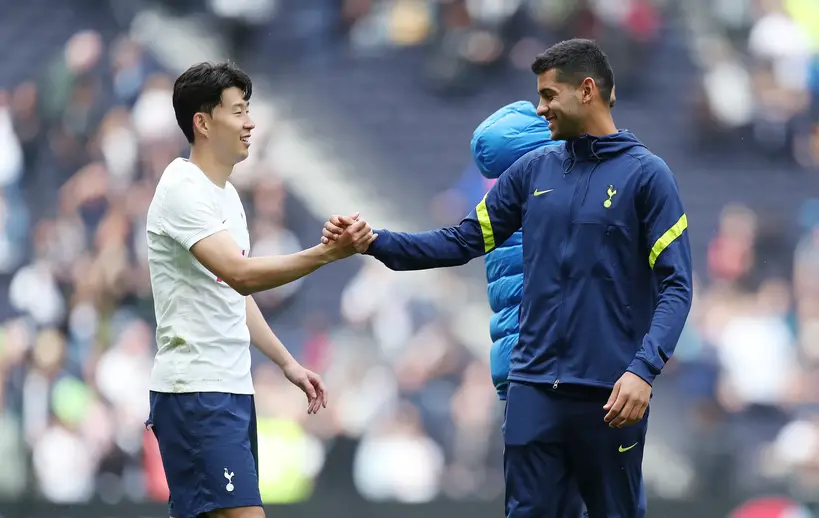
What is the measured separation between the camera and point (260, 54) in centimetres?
1170

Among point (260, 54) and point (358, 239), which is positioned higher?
point (260, 54)

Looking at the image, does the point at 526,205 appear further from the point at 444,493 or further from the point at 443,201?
the point at 443,201

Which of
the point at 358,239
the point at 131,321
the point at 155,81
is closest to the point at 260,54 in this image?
the point at 155,81

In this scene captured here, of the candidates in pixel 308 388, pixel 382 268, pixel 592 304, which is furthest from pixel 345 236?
pixel 382 268

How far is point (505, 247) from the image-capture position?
16.0 feet

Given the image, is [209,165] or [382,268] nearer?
Result: [209,165]

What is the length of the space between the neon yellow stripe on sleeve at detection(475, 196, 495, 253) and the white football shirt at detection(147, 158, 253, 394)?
0.81 meters

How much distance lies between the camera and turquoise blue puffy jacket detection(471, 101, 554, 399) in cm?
481

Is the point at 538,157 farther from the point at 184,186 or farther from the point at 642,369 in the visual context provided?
the point at 184,186

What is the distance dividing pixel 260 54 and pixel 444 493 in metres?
4.23

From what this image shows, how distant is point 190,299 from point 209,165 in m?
0.44

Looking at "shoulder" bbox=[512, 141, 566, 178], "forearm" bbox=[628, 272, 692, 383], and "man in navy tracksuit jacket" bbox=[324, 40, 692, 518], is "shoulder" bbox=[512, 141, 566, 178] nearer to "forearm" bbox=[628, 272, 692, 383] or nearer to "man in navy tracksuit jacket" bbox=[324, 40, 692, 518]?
"man in navy tracksuit jacket" bbox=[324, 40, 692, 518]

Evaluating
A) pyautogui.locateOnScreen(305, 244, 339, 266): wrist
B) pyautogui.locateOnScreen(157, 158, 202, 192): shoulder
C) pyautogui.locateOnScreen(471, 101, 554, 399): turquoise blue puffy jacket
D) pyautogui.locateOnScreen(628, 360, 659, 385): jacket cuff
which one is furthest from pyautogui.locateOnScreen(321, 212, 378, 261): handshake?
pyautogui.locateOnScreen(628, 360, 659, 385): jacket cuff

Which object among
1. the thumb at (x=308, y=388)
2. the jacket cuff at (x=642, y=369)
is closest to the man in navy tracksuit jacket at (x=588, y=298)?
the jacket cuff at (x=642, y=369)
